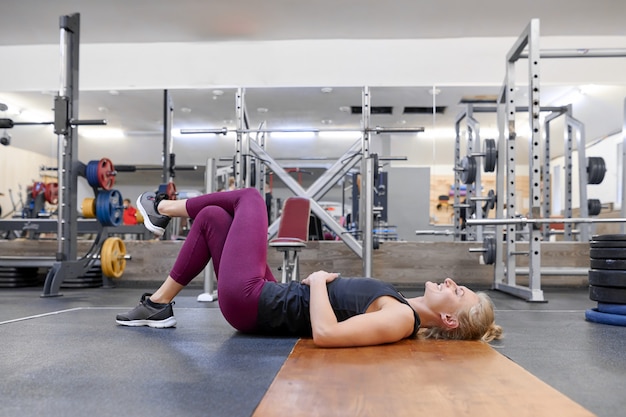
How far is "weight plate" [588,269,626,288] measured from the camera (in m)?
2.31

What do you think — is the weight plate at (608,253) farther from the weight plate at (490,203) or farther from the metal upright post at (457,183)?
the metal upright post at (457,183)

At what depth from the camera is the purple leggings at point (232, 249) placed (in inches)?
66.5

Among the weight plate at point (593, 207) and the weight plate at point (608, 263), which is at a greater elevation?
the weight plate at point (593, 207)

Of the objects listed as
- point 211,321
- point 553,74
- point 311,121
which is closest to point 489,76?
point 553,74

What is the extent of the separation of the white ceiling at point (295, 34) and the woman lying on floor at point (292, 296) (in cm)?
349

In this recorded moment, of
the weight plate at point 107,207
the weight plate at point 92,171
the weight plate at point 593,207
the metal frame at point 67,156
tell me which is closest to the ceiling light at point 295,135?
the weight plate at point 107,207

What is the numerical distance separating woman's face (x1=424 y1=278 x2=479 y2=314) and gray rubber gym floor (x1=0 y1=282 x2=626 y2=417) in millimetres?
191

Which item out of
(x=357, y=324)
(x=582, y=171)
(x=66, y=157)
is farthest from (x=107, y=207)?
(x=582, y=171)

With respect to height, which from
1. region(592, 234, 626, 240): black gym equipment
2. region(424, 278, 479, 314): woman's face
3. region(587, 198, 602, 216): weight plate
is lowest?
region(424, 278, 479, 314): woman's face

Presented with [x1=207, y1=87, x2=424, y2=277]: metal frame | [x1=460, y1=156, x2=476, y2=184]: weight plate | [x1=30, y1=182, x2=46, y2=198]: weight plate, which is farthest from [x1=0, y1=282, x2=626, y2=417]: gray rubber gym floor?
[x1=30, y1=182, x2=46, y2=198]: weight plate

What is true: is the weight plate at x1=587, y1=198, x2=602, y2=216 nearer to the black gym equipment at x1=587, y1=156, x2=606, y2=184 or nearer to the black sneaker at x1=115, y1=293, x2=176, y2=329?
the black gym equipment at x1=587, y1=156, x2=606, y2=184

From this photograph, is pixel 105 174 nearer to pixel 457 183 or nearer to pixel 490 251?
pixel 490 251

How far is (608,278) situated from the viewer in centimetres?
235

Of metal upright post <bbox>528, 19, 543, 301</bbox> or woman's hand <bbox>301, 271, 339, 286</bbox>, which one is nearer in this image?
woman's hand <bbox>301, 271, 339, 286</bbox>
